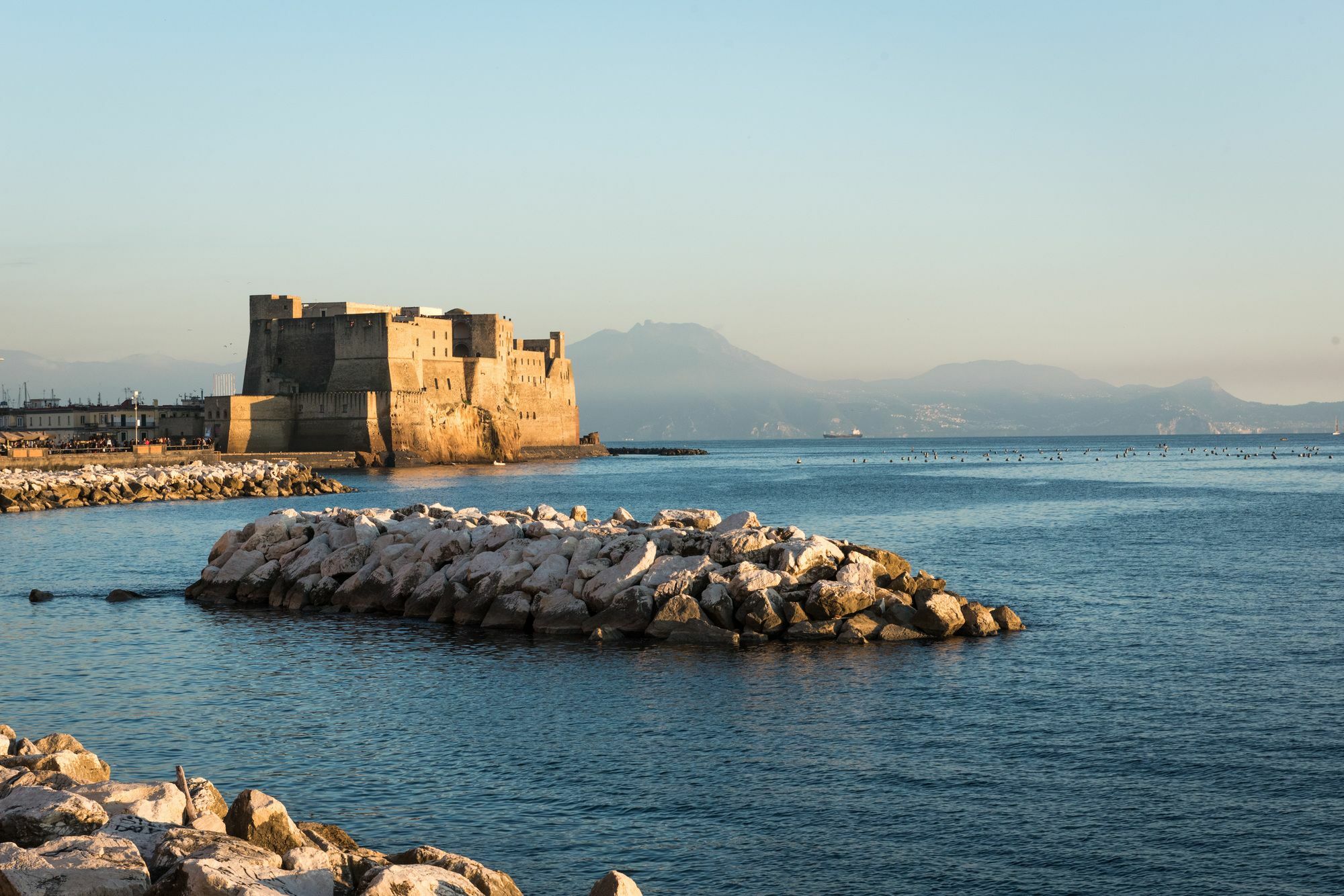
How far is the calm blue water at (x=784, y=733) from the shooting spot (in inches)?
358

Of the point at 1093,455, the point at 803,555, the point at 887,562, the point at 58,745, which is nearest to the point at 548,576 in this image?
the point at 803,555

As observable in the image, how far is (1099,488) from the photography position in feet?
206

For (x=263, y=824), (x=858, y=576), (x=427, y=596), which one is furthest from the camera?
(x=427, y=596)

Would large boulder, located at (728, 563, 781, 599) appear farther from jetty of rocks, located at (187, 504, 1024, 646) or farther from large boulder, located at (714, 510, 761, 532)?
large boulder, located at (714, 510, 761, 532)

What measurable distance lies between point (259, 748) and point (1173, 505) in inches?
1719

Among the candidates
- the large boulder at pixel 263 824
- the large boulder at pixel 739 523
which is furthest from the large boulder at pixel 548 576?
the large boulder at pixel 263 824

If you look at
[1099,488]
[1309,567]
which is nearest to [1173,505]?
[1099,488]

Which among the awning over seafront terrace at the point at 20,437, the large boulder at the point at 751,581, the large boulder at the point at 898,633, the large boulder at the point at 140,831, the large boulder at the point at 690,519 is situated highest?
the awning over seafront terrace at the point at 20,437

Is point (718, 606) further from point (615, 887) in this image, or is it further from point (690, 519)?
point (615, 887)

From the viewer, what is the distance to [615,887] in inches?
262

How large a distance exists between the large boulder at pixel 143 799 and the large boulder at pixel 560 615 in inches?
400

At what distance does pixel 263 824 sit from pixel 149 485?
46.9 metres

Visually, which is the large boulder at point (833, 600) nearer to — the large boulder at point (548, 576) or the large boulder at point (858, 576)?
the large boulder at point (858, 576)

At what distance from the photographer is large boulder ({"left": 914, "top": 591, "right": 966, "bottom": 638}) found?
17.3 meters
